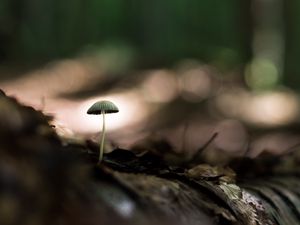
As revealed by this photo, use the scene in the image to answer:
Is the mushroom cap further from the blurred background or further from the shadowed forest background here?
the blurred background

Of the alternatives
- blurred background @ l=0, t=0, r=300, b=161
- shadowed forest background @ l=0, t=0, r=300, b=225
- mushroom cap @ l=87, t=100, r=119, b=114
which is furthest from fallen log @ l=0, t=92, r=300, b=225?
blurred background @ l=0, t=0, r=300, b=161

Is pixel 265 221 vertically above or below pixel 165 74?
below

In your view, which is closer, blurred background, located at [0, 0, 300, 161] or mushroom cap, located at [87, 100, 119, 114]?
mushroom cap, located at [87, 100, 119, 114]

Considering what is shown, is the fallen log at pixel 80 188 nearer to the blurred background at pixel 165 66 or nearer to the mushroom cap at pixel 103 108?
the mushroom cap at pixel 103 108

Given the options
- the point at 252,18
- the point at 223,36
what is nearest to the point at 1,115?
the point at 252,18

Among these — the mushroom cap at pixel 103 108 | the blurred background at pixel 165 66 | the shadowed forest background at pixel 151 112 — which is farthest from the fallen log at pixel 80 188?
the blurred background at pixel 165 66

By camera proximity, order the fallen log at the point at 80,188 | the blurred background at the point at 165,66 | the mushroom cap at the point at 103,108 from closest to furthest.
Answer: the fallen log at the point at 80,188 → the mushroom cap at the point at 103,108 → the blurred background at the point at 165,66

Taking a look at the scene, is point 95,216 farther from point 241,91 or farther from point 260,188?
point 241,91

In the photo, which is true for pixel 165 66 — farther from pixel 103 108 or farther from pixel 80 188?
pixel 80 188
